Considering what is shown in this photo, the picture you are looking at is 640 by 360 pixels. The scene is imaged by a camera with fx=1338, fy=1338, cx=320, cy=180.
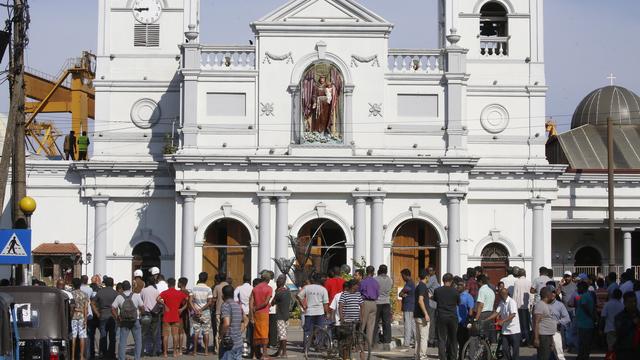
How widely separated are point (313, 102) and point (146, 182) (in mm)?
7261

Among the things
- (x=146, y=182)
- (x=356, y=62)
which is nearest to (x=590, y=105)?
(x=356, y=62)

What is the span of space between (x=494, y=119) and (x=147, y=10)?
13.8 m

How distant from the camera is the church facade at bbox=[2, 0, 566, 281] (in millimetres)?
47844

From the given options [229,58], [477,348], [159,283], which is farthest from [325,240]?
[477,348]

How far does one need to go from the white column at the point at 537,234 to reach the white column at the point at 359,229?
21.9 feet

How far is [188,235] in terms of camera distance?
47.5m

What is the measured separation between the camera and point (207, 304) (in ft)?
104

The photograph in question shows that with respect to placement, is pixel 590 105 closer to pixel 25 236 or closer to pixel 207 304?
pixel 207 304

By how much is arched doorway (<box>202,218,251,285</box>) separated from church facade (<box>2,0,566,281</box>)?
5cm

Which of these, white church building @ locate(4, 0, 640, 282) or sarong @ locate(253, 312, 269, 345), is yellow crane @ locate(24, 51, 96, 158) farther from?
sarong @ locate(253, 312, 269, 345)

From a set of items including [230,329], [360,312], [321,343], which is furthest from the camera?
[321,343]

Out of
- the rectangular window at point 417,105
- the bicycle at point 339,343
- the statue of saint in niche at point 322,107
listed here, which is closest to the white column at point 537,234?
the rectangular window at point 417,105

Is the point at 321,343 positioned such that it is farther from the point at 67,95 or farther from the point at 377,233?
the point at 67,95

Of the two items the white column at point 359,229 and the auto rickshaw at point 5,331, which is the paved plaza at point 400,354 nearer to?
the auto rickshaw at point 5,331
